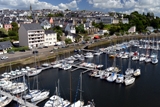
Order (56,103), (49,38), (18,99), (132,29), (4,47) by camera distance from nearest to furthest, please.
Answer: (56,103)
(18,99)
(4,47)
(49,38)
(132,29)

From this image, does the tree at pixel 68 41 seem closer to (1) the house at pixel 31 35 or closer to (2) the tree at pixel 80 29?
(1) the house at pixel 31 35

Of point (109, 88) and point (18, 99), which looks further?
point (109, 88)

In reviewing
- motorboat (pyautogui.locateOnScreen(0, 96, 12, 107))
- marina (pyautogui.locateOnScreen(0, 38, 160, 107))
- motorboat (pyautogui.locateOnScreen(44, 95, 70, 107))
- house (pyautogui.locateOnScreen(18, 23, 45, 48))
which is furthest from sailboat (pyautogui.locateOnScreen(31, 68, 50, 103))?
house (pyautogui.locateOnScreen(18, 23, 45, 48))

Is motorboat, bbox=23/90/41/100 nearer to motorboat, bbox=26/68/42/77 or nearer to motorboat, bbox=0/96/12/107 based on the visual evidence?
motorboat, bbox=0/96/12/107

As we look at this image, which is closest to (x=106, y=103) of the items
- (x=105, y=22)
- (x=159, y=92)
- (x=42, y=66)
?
(x=159, y=92)

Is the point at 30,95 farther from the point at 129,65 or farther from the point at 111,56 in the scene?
the point at 111,56

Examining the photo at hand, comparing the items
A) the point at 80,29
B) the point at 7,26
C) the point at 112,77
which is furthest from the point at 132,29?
the point at 112,77

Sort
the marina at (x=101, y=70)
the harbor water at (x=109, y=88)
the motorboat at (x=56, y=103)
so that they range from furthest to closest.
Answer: the marina at (x=101, y=70) < the harbor water at (x=109, y=88) < the motorboat at (x=56, y=103)

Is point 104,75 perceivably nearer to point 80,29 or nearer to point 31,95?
point 31,95

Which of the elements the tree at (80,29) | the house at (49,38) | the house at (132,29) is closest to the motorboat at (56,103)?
the house at (49,38)
